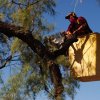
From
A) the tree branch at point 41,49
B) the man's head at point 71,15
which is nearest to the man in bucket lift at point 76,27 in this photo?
the man's head at point 71,15

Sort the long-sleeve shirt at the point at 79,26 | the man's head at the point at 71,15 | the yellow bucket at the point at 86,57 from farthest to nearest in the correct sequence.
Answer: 1. the man's head at the point at 71,15
2. the long-sleeve shirt at the point at 79,26
3. the yellow bucket at the point at 86,57

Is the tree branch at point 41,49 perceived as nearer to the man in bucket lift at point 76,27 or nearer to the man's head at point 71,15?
the man in bucket lift at point 76,27

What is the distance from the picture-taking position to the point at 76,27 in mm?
6137

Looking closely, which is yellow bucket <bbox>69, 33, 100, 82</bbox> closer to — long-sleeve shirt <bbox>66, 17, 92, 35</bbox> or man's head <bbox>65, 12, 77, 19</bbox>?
long-sleeve shirt <bbox>66, 17, 92, 35</bbox>

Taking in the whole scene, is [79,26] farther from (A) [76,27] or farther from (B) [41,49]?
(B) [41,49]

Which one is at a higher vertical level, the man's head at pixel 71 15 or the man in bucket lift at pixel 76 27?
the man's head at pixel 71 15

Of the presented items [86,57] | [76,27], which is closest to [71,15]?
[76,27]

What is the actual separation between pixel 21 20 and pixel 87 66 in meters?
1.77

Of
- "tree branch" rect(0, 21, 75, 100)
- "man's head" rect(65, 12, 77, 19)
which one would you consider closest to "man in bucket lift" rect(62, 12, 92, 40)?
"man's head" rect(65, 12, 77, 19)

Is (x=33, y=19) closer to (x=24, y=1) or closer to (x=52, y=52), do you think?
(x=24, y=1)

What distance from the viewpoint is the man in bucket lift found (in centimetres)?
601

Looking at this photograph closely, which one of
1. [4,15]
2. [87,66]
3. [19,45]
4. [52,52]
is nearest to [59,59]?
[52,52]

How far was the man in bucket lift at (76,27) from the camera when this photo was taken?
6.01 m

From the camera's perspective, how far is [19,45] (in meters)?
7.45
